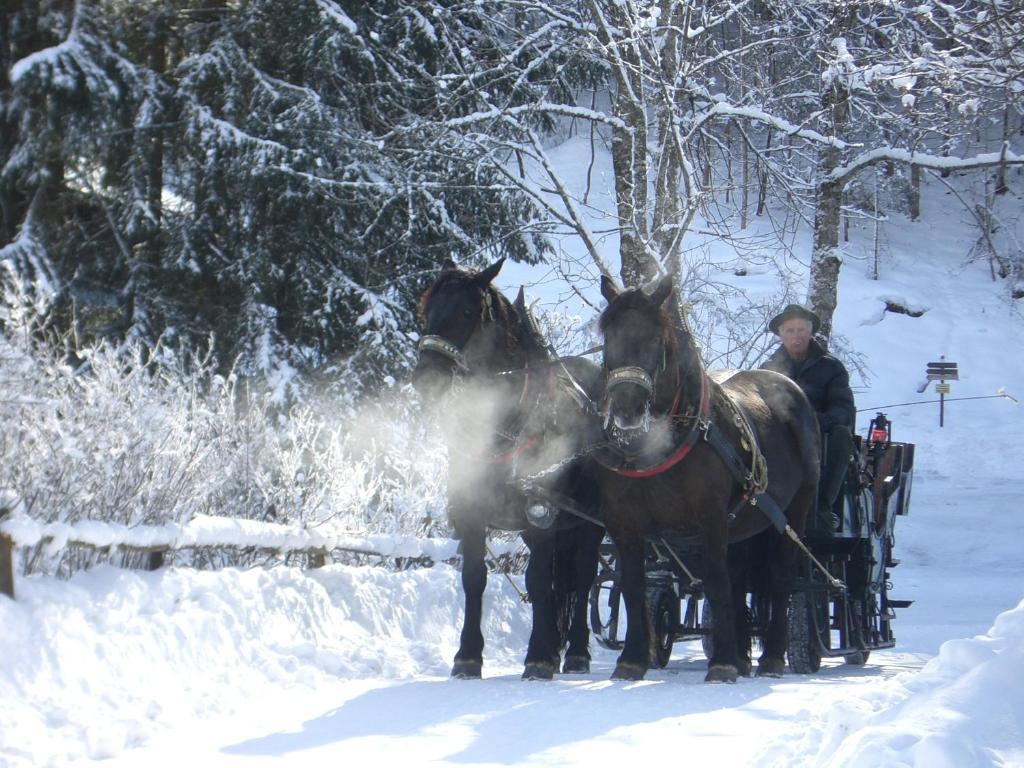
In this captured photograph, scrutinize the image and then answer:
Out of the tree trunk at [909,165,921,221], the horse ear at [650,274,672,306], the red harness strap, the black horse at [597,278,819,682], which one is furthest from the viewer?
the tree trunk at [909,165,921,221]

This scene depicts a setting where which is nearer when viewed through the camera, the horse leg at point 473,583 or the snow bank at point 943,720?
the snow bank at point 943,720

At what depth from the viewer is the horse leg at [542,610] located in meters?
7.13

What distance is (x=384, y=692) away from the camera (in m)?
6.45

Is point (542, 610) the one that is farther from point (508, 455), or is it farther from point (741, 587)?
point (741, 587)

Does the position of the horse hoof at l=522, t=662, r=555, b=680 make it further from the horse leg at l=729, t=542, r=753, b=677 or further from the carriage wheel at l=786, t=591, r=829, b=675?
the carriage wheel at l=786, t=591, r=829, b=675

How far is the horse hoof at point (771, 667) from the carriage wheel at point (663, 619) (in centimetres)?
73

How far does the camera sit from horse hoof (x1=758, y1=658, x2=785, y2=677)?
305 inches

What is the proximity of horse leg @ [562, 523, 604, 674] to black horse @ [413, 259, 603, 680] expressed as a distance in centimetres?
18

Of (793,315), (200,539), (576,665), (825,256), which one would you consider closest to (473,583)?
(576,665)

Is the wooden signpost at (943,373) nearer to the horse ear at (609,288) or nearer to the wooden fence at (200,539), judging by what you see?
the wooden fence at (200,539)

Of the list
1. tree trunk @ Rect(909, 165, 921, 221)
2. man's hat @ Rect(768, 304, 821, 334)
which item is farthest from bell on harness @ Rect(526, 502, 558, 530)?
tree trunk @ Rect(909, 165, 921, 221)

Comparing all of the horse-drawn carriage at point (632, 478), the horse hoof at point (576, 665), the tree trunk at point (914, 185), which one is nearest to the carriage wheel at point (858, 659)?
the horse-drawn carriage at point (632, 478)

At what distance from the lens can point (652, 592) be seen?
8219 millimetres

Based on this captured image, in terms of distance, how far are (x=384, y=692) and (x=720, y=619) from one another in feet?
6.12
